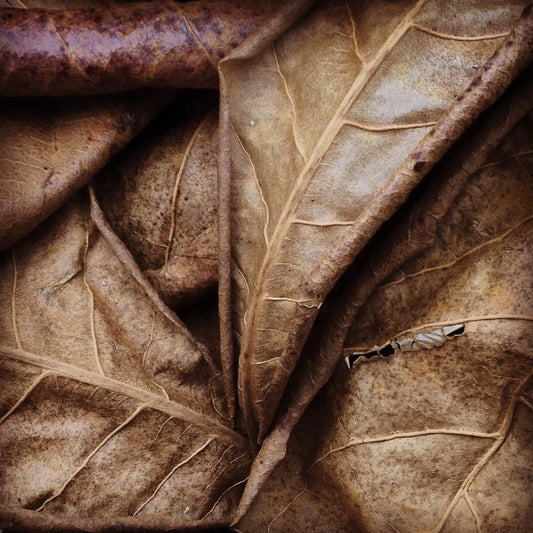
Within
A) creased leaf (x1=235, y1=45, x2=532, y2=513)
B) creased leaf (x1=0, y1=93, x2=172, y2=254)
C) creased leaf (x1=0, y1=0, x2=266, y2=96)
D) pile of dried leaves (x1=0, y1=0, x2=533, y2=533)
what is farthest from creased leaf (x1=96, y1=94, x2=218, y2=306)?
creased leaf (x1=235, y1=45, x2=532, y2=513)

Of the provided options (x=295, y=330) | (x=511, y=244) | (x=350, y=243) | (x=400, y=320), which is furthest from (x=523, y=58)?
(x=295, y=330)

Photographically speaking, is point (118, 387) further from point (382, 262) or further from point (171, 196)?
point (382, 262)

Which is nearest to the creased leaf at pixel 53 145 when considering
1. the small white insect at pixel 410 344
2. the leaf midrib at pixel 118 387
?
the leaf midrib at pixel 118 387

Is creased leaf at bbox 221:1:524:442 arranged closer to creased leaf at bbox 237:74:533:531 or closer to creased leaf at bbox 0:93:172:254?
creased leaf at bbox 237:74:533:531

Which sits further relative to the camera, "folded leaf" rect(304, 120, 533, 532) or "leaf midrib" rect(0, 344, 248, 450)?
"leaf midrib" rect(0, 344, 248, 450)

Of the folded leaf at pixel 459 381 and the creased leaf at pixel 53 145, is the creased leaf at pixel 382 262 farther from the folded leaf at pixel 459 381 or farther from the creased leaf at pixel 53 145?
the creased leaf at pixel 53 145

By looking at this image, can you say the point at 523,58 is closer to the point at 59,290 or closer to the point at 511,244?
the point at 511,244

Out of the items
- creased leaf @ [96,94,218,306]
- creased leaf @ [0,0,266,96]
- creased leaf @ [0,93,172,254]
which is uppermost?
creased leaf @ [0,0,266,96]
